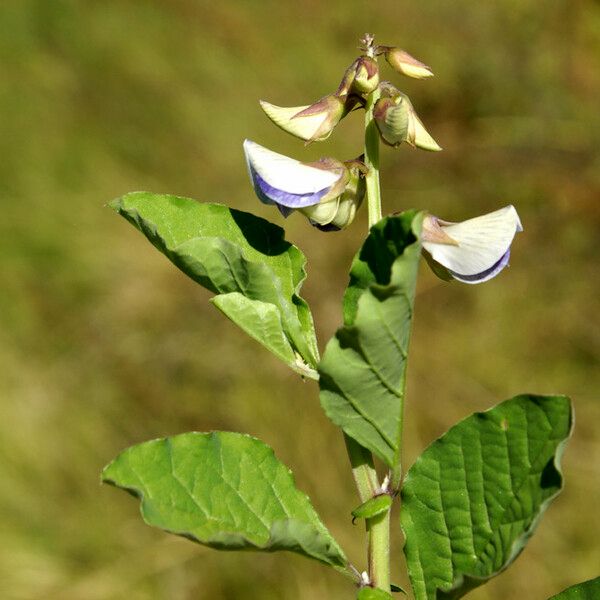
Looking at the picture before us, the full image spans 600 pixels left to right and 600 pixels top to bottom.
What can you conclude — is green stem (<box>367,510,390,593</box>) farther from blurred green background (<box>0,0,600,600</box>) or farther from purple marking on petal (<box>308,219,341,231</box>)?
blurred green background (<box>0,0,600,600</box>)

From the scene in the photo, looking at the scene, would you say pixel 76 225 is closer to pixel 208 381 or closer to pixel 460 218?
pixel 208 381

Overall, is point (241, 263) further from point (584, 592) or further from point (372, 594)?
point (584, 592)

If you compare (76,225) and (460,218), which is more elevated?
(76,225)

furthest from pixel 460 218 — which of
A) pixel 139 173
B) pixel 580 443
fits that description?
pixel 139 173

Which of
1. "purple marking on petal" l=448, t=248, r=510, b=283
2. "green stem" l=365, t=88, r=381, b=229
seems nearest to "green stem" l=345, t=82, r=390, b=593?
"green stem" l=365, t=88, r=381, b=229

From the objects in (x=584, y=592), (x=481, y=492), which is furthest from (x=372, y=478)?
(x=584, y=592)
